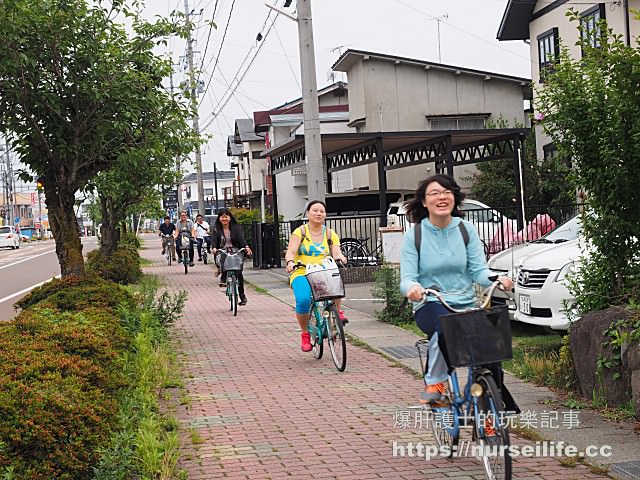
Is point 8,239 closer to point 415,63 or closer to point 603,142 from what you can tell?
point 415,63

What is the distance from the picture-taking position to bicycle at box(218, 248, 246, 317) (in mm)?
15766

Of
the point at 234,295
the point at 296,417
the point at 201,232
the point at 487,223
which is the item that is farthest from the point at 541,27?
the point at 296,417

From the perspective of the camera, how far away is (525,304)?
1051cm

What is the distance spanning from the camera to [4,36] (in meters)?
12.2

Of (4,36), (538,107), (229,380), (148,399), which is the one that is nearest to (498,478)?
(148,399)

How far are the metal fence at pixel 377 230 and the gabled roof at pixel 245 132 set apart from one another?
31097mm

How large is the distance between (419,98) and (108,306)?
27.5m

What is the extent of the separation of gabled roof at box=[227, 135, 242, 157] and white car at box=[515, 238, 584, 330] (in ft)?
204

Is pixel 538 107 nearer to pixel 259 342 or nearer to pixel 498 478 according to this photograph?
pixel 498 478

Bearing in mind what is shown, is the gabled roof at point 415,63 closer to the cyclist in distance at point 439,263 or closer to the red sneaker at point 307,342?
the red sneaker at point 307,342

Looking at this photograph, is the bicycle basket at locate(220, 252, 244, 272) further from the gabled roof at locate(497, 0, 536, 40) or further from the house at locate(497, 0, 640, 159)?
the gabled roof at locate(497, 0, 536, 40)

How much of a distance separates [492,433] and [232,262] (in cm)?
1099

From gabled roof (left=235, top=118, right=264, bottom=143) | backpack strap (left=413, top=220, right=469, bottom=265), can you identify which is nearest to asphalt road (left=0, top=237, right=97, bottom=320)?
backpack strap (left=413, top=220, right=469, bottom=265)

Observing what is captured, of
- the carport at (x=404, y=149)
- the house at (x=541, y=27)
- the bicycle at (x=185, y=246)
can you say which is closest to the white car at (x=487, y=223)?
the carport at (x=404, y=149)
